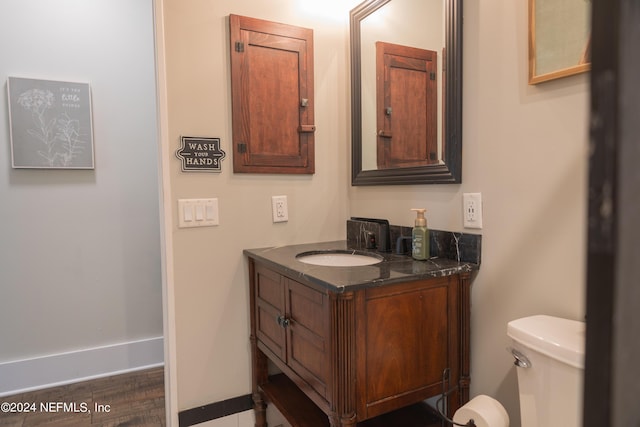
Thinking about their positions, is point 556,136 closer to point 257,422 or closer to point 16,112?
point 257,422

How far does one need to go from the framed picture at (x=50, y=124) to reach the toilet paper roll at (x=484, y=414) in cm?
245

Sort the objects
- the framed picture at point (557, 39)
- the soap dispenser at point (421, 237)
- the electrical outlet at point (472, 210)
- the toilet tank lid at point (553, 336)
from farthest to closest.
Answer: the soap dispenser at point (421, 237) < the electrical outlet at point (472, 210) < the framed picture at point (557, 39) < the toilet tank lid at point (553, 336)

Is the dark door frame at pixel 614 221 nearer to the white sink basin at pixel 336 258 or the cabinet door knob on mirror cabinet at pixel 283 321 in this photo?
the cabinet door knob on mirror cabinet at pixel 283 321

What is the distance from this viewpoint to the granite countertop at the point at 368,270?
1.14 meters

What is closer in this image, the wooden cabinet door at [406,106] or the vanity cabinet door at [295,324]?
the vanity cabinet door at [295,324]

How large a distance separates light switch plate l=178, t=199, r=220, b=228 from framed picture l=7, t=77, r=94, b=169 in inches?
46.6

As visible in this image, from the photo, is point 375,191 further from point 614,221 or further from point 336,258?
point 614,221

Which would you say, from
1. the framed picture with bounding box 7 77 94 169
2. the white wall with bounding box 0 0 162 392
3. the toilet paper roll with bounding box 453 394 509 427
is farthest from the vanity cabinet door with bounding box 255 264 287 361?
the framed picture with bounding box 7 77 94 169

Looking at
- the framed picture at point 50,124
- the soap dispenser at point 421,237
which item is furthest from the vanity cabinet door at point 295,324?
the framed picture at point 50,124

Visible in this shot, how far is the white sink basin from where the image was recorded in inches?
66.3

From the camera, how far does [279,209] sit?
1.87 metres

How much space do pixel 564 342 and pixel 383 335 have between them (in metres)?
0.47

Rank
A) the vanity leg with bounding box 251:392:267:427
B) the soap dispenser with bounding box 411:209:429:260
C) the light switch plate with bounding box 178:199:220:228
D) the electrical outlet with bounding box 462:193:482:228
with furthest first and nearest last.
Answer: the vanity leg with bounding box 251:392:267:427 < the light switch plate with bounding box 178:199:220:228 < the soap dispenser with bounding box 411:209:429:260 < the electrical outlet with bounding box 462:193:482:228

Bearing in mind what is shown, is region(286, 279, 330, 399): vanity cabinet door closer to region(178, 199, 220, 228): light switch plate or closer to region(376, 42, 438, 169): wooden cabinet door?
region(178, 199, 220, 228): light switch plate
